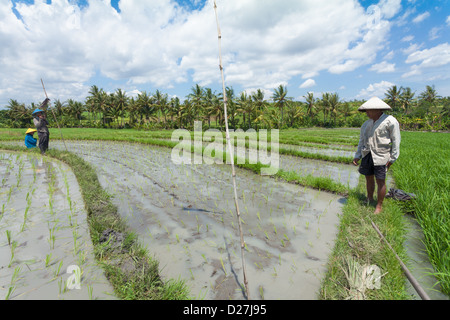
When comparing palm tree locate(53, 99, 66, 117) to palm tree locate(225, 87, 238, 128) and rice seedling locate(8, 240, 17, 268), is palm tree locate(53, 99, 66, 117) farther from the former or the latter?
rice seedling locate(8, 240, 17, 268)

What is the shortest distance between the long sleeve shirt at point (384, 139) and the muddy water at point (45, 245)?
338 cm

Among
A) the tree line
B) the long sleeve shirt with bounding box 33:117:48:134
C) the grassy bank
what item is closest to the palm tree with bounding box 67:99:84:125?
the tree line

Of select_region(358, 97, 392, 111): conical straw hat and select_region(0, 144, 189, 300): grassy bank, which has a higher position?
select_region(358, 97, 392, 111): conical straw hat

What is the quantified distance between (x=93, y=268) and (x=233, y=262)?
1.32 metres

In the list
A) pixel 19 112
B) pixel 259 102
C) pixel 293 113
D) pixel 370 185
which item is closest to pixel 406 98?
pixel 293 113

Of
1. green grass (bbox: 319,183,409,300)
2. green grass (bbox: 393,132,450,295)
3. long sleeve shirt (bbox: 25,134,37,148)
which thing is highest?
long sleeve shirt (bbox: 25,134,37,148)

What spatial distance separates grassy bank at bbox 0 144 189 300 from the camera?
163cm

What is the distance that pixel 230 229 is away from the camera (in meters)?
2.74

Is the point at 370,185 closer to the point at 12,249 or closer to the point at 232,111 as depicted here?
the point at 12,249

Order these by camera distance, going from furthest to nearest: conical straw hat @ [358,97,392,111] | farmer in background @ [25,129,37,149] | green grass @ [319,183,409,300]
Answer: farmer in background @ [25,129,37,149] < conical straw hat @ [358,97,392,111] < green grass @ [319,183,409,300]

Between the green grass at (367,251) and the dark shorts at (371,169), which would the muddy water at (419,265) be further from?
the dark shorts at (371,169)

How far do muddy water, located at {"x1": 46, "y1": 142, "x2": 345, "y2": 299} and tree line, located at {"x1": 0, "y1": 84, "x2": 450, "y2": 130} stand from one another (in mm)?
24111

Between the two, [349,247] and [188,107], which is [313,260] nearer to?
[349,247]
